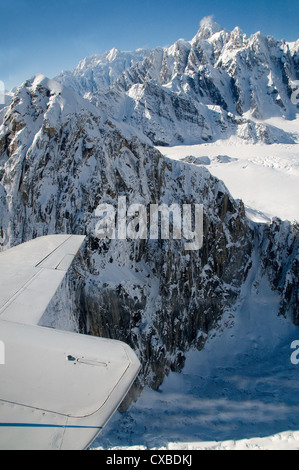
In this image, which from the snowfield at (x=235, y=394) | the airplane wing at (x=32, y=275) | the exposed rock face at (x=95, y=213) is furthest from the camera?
the exposed rock face at (x=95, y=213)

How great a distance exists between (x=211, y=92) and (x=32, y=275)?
448 feet

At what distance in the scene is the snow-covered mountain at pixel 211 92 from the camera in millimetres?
103000

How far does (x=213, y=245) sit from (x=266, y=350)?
46.4 ft

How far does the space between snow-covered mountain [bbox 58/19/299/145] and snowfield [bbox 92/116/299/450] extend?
6570cm

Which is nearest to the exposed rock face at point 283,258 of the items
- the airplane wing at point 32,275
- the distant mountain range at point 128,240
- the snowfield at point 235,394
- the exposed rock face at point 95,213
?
the distant mountain range at point 128,240

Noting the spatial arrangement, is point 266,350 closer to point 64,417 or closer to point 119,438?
point 119,438

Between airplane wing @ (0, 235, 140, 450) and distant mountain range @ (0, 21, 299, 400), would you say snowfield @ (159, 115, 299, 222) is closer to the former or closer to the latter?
distant mountain range @ (0, 21, 299, 400)

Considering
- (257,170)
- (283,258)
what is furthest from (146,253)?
(257,170)

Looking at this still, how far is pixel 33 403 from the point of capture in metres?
4.27

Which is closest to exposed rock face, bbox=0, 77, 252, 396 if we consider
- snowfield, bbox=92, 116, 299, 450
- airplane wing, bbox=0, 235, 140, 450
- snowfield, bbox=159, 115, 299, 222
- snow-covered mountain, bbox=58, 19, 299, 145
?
snowfield, bbox=92, 116, 299, 450

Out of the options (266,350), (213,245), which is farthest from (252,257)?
(266,350)

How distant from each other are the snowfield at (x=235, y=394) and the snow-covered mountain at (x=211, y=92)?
65701 mm

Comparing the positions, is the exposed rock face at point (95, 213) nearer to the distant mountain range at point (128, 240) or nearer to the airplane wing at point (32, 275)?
the distant mountain range at point (128, 240)

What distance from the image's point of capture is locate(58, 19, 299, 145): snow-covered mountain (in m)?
103
